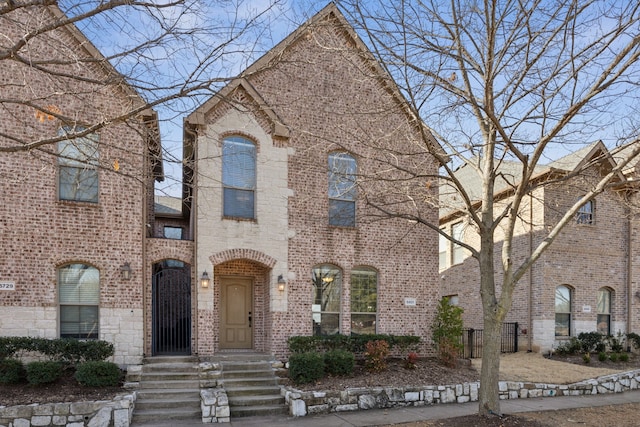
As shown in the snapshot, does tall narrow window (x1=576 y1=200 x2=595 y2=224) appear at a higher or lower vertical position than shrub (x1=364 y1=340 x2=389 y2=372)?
higher

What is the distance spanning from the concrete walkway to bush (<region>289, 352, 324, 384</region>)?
3.87ft

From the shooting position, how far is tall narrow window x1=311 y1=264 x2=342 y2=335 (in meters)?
13.1

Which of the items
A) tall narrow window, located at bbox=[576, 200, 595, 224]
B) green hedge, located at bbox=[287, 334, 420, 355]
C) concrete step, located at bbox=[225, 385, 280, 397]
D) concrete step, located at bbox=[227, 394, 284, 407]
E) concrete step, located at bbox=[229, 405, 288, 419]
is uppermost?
tall narrow window, located at bbox=[576, 200, 595, 224]

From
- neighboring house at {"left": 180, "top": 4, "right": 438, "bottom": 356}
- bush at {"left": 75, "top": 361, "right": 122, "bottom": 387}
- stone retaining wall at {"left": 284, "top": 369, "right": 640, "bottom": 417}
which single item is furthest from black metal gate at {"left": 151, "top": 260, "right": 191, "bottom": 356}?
stone retaining wall at {"left": 284, "top": 369, "right": 640, "bottom": 417}

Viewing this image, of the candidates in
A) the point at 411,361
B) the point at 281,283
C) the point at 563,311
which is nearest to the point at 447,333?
the point at 411,361

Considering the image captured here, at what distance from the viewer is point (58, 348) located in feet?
32.8

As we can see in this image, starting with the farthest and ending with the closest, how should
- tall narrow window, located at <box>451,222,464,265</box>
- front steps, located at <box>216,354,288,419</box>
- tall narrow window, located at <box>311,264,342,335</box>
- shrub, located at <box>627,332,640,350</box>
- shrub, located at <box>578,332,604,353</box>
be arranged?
tall narrow window, located at <box>451,222,464,265</box> < shrub, located at <box>627,332,640,350</box> < shrub, located at <box>578,332,604,353</box> < tall narrow window, located at <box>311,264,342,335</box> < front steps, located at <box>216,354,288,419</box>

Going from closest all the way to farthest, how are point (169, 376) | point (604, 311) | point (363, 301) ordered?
1. point (169, 376)
2. point (363, 301)
3. point (604, 311)

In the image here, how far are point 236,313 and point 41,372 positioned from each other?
484 centimetres

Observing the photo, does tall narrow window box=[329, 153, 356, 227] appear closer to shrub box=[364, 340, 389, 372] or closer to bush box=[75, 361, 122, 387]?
shrub box=[364, 340, 389, 372]

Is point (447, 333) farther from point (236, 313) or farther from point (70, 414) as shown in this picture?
point (70, 414)

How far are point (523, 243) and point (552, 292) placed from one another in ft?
6.39

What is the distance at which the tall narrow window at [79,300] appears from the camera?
10945mm

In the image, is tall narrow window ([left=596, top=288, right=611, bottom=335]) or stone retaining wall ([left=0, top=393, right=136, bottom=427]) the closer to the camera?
stone retaining wall ([left=0, top=393, right=136, bottom=427])
